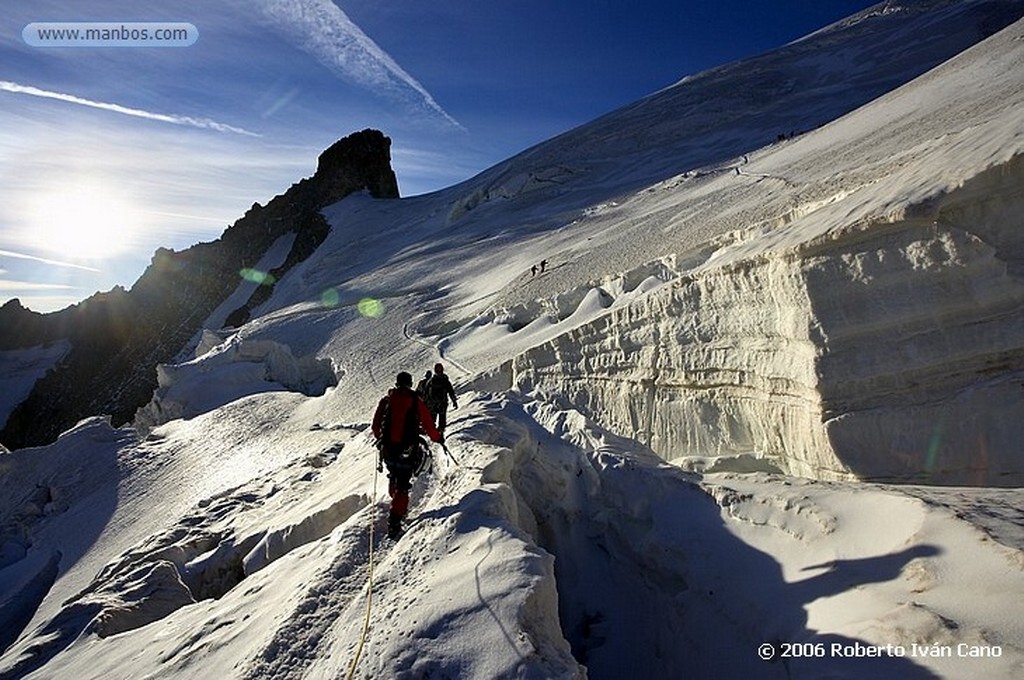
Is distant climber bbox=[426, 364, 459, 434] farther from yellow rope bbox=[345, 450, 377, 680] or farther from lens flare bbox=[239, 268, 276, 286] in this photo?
lens flare bbox=[239, 268, 276, 286]

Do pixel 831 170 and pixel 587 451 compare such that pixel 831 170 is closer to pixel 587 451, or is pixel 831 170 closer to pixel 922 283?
pixel 922 283

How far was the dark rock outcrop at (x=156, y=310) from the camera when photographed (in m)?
41.1

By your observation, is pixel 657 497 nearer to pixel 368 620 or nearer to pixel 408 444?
pixel 408 444

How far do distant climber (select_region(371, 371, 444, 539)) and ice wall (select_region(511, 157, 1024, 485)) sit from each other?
4.38 meters

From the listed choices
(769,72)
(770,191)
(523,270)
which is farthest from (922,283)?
(769,72)

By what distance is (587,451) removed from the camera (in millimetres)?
6559

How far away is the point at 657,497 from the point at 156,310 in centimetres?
4983

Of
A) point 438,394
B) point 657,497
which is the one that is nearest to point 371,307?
point 438,394

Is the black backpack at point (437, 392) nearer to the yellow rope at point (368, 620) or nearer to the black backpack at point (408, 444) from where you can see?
the black backpack at point (408, 444)

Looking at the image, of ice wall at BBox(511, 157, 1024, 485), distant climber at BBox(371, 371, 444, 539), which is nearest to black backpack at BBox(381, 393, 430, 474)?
distant climber at BBox(371, 371, 444, 539)

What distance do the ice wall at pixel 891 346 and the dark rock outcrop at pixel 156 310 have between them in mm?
35681

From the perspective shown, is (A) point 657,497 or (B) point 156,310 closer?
(A) point 657,497

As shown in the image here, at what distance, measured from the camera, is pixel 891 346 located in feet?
20.7

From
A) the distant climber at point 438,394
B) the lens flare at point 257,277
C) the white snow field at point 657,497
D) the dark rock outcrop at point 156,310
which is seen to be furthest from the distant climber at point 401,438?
the lens flare at point 257,277
